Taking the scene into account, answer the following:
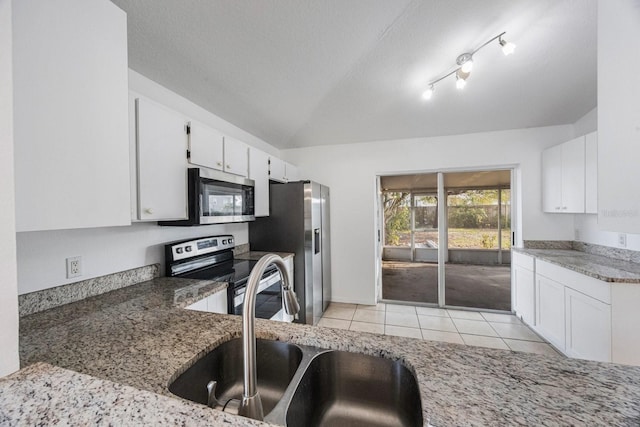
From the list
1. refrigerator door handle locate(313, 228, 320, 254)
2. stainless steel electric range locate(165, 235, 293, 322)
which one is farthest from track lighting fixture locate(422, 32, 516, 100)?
stainless steel electric range locate(165, 235, 293, 322)

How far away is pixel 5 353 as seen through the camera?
627mm

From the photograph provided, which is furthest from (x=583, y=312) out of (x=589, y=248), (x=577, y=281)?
(x=589, y=248)

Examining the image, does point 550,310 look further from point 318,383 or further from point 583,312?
point 318,383

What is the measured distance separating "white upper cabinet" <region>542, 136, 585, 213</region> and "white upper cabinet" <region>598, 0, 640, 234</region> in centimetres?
277

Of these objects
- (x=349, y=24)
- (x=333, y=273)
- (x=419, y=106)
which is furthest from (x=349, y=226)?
(x=349, y=24)

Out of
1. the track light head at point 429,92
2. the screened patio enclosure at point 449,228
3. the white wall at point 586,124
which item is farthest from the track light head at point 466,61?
the white wall at point 586,124

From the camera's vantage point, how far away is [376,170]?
3.75 metres

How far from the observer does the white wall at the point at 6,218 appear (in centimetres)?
62

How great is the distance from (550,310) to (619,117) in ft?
9.11

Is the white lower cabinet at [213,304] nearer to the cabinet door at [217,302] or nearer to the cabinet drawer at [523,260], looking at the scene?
the cabinet door at [217,302]

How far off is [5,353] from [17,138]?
69cm

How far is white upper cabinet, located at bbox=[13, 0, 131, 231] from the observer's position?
0.88 metres

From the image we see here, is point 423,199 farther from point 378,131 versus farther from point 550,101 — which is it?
point 550,101

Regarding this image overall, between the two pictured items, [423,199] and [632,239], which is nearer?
[632,239]
